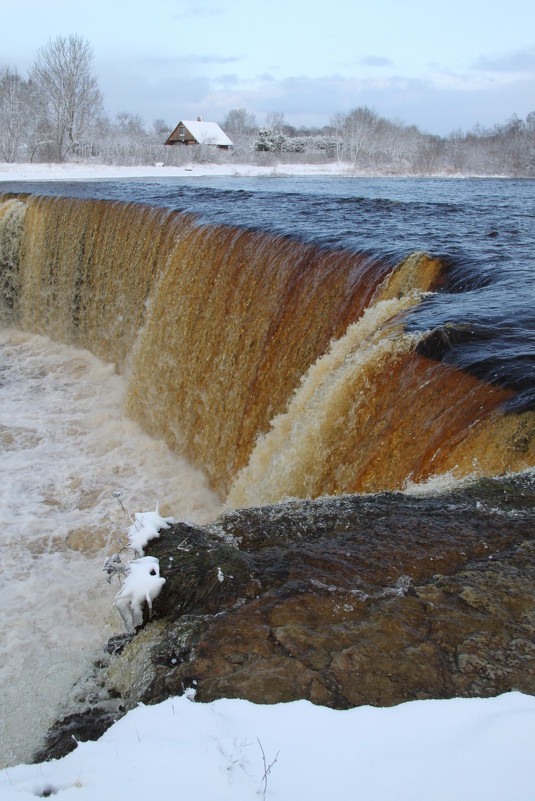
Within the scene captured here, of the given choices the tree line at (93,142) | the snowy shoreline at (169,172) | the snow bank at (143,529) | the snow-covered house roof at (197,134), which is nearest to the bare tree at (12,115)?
the tree line at (93,142)

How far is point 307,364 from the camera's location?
568cm

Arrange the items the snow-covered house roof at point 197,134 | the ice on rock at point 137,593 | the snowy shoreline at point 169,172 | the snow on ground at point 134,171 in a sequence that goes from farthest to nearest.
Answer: the snow-covered house roof at point 197,134
the snowy shoreline at point 169,172
the snow on ground at point 134,171
the ice on rock at point 137,593

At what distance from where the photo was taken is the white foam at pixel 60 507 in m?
2.90

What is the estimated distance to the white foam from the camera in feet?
9.52

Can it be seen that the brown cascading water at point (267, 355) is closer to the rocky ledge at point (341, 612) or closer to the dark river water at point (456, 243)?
the dark river water at point (456, 243)

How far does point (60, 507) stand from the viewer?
6051 millimetres

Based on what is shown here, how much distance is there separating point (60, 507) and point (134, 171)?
27894 millimetres

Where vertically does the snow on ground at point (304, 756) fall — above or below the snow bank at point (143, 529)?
above

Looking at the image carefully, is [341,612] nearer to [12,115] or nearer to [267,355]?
[267,355]

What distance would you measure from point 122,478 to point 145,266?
3693 mm

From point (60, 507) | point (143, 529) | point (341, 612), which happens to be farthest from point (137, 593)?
point (60, 507)

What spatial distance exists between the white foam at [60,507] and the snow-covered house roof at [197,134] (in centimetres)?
4972

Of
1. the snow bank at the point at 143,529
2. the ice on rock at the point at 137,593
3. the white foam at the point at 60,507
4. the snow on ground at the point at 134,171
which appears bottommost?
the white foam at the point at 60,507

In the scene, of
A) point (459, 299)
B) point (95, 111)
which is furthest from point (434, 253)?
point (95, 111)
